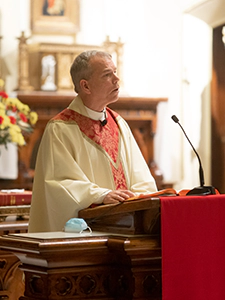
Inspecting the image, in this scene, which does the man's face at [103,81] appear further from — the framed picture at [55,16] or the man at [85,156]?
the framed picture at [55,16]

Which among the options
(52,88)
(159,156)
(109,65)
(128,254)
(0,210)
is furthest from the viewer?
(159,156)

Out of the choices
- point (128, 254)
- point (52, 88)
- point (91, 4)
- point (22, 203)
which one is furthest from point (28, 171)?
point (128, 254)

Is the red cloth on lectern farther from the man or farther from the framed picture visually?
the framed picture

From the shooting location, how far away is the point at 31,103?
8.49m

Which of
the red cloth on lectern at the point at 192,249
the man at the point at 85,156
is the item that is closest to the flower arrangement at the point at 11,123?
the man at the point at 85,156

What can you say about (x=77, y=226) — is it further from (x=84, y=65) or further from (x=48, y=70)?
(x=48, y=70)

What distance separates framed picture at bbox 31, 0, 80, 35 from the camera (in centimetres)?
954

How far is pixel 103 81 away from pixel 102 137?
31cm

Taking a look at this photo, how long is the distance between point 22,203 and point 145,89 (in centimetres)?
566

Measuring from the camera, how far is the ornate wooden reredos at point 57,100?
8.52 meters

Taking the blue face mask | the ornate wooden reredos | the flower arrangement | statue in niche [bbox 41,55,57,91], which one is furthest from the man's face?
statue in niche [bbox 41,55,57,91]

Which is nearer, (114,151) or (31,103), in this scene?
(114,151)

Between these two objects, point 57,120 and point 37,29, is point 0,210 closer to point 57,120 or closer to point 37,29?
point 57,120

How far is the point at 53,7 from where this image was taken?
9602mm
